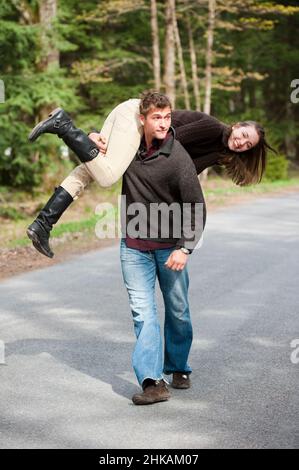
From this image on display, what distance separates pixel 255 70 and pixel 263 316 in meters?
31.8

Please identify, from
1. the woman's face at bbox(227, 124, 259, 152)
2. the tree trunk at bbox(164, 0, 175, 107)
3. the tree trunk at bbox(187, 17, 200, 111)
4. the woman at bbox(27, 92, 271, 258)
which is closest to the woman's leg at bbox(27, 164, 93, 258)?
the woman at bbox(27, 92, 271, 258)

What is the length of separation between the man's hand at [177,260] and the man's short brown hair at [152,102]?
0.89 metres

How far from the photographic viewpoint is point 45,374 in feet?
20.1

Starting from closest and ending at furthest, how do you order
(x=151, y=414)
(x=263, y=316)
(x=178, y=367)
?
1. (x=151, y=414)
2. (x=178, y=367)
3. (x=263, y=316)

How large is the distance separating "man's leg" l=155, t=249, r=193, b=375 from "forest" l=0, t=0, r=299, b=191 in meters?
12.1

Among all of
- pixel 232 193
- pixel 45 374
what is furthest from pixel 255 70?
pixel 45 374

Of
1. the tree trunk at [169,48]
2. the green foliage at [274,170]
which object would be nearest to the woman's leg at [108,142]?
the tree trunk at [169,48]

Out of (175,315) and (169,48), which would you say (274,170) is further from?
(175,315)

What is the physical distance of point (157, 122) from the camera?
16.9 ft

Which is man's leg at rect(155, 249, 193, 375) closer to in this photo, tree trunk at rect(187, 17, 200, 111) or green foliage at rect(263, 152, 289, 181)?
tree trunk at rect(187, 17, 200, 111)

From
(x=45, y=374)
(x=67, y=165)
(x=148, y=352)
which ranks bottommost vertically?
(x=67, y=165)

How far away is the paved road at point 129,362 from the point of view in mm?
4836
